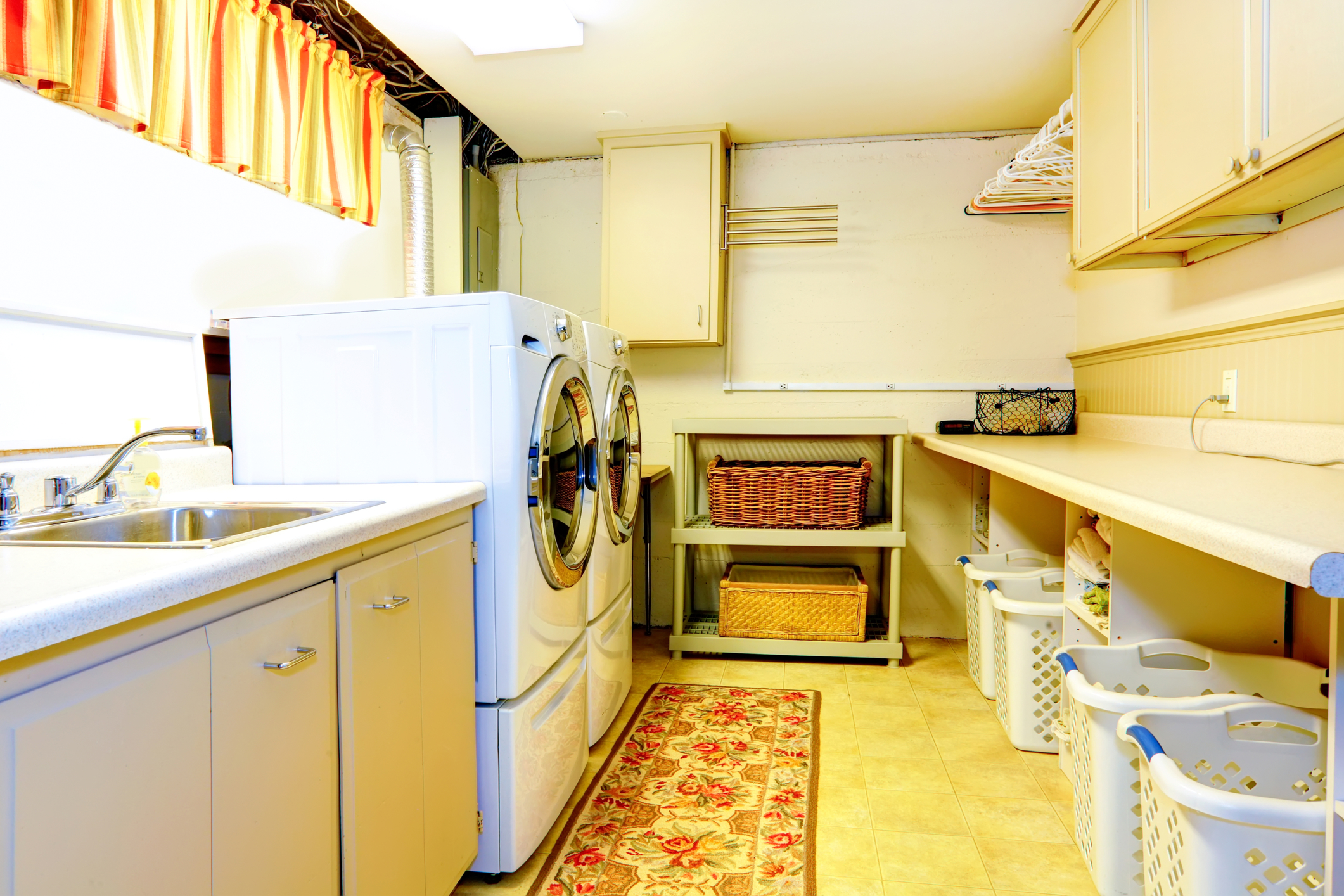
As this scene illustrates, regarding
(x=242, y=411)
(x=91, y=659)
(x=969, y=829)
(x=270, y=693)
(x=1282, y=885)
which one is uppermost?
(x=242, y=411)

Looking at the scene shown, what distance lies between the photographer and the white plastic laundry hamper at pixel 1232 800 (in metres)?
1.02

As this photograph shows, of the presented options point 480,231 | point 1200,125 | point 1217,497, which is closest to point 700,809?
point 1217,497

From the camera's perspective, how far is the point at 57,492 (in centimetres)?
133

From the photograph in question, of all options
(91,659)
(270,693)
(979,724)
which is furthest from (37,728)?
(979,724)

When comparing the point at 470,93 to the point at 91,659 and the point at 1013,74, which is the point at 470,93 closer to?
the point at 1013,74

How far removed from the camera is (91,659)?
744 mm

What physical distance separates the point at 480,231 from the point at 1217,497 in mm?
3154

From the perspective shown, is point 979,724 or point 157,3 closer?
point 157,3

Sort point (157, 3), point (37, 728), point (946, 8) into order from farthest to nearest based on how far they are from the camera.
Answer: point (946, 8) → point (157, 3) → point (37, 728)

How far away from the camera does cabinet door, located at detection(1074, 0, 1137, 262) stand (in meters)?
1.99

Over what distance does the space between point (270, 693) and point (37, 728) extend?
330 mm

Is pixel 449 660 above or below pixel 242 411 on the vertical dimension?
below

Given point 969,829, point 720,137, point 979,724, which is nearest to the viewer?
point 969,829

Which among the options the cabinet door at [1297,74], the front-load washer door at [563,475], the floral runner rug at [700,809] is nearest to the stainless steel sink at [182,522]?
the front-load washer door at [563,475]
